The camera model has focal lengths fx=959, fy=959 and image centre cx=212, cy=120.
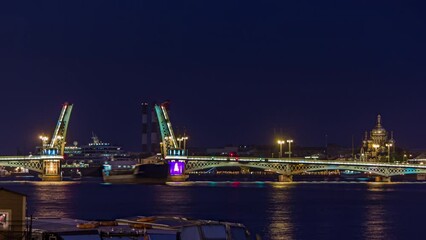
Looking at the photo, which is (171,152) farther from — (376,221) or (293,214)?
(376,221)

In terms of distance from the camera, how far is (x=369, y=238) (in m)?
44.9

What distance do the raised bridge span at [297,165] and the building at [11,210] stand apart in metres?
123

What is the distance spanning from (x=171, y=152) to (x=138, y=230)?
434ft

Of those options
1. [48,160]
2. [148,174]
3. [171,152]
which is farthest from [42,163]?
[171,152]

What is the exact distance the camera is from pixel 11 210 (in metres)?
20.2

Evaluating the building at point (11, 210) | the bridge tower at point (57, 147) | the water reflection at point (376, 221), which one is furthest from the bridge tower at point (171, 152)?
the building at point (11, 210)

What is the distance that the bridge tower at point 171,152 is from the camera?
150750mm

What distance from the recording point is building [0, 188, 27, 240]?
1998cm

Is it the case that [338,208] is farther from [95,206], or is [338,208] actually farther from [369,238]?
[369,238]

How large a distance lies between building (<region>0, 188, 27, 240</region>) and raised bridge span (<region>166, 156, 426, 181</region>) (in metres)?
123

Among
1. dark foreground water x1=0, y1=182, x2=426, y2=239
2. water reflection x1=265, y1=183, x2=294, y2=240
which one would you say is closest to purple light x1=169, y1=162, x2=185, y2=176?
dark foreground water x1=0, y1=182, x2=426, y2=239

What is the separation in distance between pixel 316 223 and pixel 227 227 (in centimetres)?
3568

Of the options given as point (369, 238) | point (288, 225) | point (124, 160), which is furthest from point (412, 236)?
point (124, 160)

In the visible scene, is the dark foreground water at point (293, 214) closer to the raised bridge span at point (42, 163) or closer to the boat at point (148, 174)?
the boat at point (148, 174)
